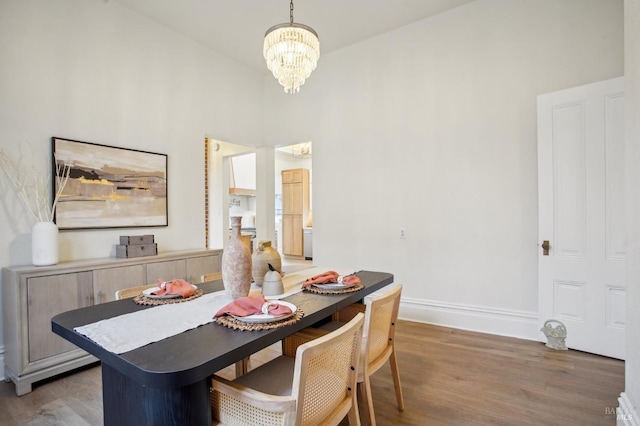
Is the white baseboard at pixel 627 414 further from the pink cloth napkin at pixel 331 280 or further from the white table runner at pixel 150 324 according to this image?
the white table runner at pixel 150 324

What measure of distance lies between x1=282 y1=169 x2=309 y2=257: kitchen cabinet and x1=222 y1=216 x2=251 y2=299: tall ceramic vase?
664 centimetres

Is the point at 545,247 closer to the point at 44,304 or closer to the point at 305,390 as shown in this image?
the point at 305,390

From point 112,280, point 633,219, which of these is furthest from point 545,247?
point 112,280

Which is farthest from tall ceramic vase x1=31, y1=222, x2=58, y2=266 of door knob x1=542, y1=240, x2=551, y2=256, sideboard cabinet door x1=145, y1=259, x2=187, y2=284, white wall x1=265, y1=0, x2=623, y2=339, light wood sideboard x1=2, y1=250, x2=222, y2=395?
door knob x1=542, y1=240, x2=551, y2=256

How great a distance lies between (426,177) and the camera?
358 centimetres

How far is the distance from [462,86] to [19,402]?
4510mm

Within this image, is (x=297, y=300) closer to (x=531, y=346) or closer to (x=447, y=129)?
(x=531, y=346)

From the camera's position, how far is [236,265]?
1.62 m

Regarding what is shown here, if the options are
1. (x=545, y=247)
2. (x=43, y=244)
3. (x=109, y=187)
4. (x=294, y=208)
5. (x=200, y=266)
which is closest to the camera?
(x=43, y=244)

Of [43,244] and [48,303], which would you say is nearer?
[48,303]

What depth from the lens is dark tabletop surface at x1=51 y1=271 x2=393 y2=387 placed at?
38.9 inches

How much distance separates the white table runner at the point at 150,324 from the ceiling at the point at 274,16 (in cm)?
302

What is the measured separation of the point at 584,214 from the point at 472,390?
1.75 metres

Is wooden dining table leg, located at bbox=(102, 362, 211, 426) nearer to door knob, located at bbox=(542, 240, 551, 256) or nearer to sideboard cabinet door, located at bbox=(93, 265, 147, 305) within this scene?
sideboard cabinet door, located at bbox=(93, 265, 147, 305)
